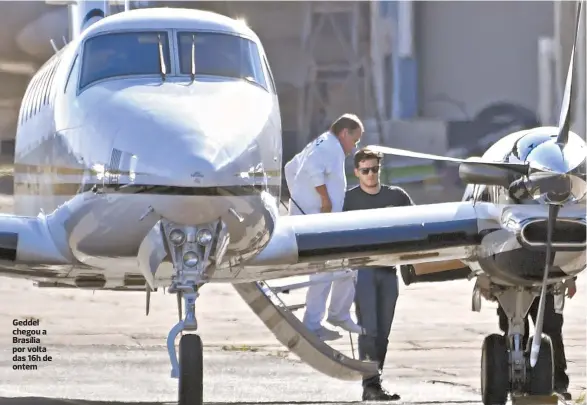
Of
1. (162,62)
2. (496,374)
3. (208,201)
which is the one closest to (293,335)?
(496,374)

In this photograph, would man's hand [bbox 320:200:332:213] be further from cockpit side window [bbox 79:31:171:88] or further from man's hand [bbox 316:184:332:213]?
cockpit side window [bbox 79:31:171:88]

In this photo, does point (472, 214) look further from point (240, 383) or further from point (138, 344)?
point (138, 344)

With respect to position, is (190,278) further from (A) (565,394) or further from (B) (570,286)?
(A) (565,394)

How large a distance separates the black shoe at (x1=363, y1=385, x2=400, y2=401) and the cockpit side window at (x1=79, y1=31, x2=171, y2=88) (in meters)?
3.02

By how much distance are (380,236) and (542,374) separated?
4.72 ft

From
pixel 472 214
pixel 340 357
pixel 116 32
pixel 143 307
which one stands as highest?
pixel 116 32

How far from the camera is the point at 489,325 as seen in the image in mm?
14602

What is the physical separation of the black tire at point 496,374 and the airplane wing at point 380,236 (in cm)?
64

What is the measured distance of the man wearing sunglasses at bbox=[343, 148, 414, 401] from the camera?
403 inches

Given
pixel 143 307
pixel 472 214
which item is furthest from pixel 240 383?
pixel 143 307

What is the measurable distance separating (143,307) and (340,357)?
7178 millimetres

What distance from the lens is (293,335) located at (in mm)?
10406

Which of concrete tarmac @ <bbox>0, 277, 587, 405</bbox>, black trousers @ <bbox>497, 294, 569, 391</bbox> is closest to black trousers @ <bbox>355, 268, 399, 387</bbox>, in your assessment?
concrete tarmac @ <bbox>0, 277, 587, 405</bbox>

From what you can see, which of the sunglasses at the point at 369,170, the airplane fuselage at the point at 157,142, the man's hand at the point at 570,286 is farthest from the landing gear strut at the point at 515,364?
the airplane fuselage at the point at 157,142
